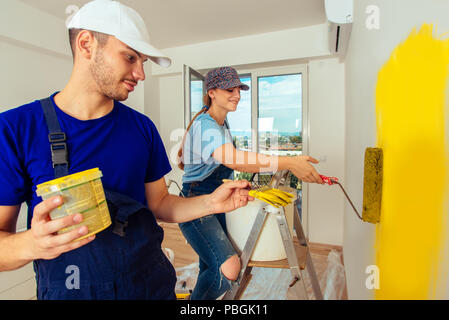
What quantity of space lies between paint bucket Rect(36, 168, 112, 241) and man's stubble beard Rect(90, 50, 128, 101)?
32 cm

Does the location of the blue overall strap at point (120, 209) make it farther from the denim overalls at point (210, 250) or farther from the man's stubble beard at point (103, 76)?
the denim overalls at point (210, 250)

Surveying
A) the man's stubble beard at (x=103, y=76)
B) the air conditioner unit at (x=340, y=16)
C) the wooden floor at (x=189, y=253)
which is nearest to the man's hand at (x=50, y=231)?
the man's stubble beard at (x=103, y=76)

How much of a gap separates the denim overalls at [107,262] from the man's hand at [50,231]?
0.69 feet

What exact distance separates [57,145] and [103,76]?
0.78 feet

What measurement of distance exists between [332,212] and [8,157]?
123 inches

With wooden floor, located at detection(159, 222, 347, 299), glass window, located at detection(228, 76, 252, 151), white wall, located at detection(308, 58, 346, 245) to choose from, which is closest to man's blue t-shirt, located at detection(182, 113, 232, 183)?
wooden floor, located at detection(159, 222, 347, 299)

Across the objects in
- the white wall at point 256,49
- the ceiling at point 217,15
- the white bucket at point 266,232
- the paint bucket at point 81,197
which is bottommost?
the white bucket at point 266,232

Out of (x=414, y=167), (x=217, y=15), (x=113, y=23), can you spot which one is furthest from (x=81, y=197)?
(x=217, y=15)

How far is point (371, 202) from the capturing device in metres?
0.94

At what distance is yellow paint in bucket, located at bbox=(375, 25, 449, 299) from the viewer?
497mm

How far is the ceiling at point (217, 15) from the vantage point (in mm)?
2561

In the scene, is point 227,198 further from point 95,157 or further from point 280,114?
point 280,114

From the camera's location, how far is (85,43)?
0.77m

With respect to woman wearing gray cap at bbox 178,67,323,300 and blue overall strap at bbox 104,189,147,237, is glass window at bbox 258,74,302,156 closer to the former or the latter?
woman wearing gray cap at bbox 178,67,323,300
